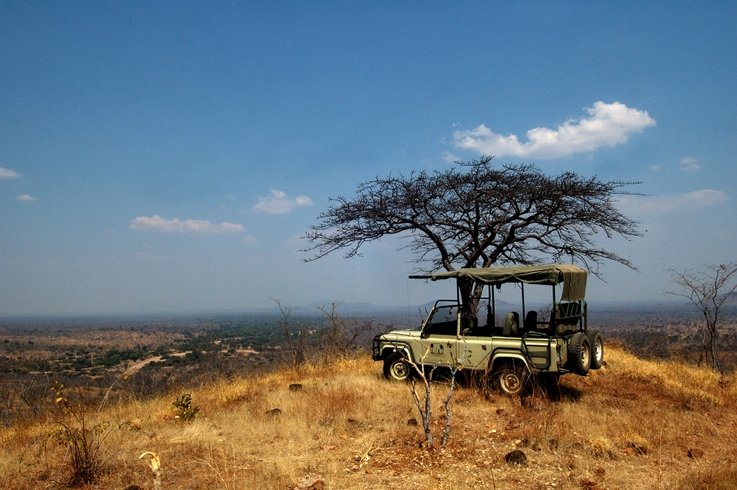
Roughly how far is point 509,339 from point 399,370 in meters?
2.84

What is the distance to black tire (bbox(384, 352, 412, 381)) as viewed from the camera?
1142 centimetres

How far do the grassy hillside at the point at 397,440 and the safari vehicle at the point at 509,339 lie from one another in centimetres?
57

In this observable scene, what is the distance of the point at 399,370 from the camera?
453 inches

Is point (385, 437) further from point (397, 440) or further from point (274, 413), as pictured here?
point (274, 413)

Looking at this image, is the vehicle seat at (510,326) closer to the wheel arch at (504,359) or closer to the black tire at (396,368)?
the wheel arch at (504,359)

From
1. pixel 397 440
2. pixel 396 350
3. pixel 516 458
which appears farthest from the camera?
pixel 396 350

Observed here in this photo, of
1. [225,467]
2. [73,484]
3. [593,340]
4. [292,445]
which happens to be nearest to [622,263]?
[593,340]

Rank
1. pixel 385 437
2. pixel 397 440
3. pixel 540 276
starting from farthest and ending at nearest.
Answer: pixel 540 276 < pixel 385 437 < pixel 397 440

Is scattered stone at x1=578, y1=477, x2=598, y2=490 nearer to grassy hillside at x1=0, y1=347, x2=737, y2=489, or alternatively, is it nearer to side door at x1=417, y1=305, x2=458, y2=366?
grassy hillside at x1=0, y1=347, x2=737, y2=489

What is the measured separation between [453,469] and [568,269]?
190 inches

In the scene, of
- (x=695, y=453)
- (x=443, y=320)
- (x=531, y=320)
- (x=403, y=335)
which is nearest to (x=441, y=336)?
(x=443, y=320)

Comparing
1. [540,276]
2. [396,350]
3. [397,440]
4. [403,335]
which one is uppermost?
[540,276]

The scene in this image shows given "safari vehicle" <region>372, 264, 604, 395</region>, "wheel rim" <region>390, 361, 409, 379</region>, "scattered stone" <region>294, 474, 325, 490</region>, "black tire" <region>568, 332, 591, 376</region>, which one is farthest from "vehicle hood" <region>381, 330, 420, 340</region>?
"scattered stone" <region>294, 474, 325, 490</region>

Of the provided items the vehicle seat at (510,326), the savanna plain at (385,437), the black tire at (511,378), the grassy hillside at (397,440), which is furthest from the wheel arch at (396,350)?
the vehicle seat at (510,326)
